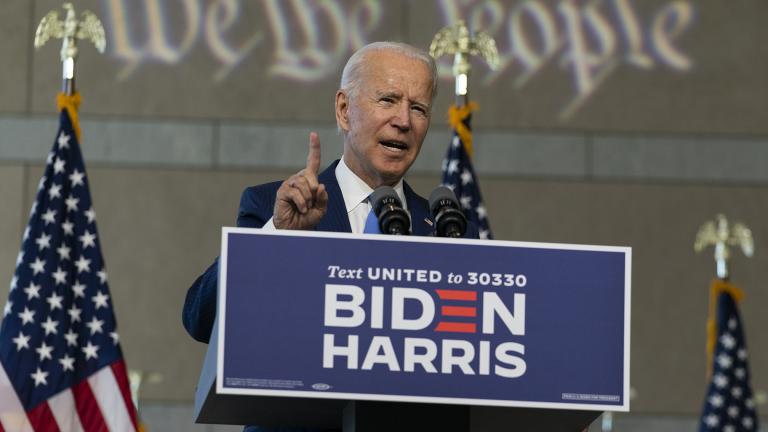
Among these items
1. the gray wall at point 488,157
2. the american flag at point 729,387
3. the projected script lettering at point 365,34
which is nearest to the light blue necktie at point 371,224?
the american flag at point 729,387

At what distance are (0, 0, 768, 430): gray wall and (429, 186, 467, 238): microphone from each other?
822 centimetres

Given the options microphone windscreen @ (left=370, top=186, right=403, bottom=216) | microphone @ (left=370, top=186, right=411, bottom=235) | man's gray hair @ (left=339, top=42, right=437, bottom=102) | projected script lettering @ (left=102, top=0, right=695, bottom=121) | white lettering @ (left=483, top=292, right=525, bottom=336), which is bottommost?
white lettering @ (left=483, top=292, right=525, bottom=336)

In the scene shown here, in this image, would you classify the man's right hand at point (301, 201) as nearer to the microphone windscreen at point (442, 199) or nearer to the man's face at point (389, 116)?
the microphone windscreen at point (442, 199)

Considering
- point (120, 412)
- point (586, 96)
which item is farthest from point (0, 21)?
point (120, 412)

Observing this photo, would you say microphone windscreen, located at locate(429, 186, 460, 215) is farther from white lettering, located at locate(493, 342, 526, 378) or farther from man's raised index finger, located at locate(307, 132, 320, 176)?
white lettering, located at locate(493, 342, 526, 378)

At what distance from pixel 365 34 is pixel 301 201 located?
9.04 meters

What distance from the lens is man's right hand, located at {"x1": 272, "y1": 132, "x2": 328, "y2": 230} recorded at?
105 inches

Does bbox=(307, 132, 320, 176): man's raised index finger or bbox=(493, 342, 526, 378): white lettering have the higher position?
bbox=(307, 132, 320, 176): man's raised index finger

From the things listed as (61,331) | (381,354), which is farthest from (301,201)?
(61,331)

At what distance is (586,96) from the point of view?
1162 cm

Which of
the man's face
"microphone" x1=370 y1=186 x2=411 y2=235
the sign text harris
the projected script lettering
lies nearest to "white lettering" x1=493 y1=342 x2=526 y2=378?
the sign text harris

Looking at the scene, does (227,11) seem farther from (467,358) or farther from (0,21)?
(467,358)

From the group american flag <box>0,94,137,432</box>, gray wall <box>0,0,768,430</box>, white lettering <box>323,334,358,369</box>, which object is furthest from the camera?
gray wall <box>0,0,768,430</box>

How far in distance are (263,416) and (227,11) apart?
9257mm
